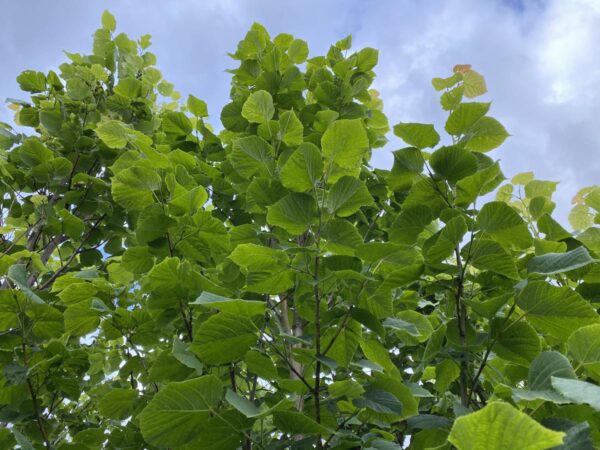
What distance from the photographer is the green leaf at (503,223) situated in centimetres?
120

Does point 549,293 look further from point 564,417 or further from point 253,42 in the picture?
point 253,42

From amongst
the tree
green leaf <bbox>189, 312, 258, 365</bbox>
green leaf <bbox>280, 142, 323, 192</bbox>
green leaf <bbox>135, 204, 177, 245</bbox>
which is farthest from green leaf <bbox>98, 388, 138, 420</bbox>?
green leaf <bbox>280, 142, 323, 192</bbox>

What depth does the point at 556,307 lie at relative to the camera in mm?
1110

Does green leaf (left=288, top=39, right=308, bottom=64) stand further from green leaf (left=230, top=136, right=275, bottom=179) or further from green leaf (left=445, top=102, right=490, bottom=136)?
green leaf (left=445, top=102, right=490, bottom=136)

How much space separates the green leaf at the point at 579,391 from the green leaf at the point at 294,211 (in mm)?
708

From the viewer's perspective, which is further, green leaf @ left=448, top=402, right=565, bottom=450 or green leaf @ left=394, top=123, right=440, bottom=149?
green leaf @ left=394, top=123, right=440, bottom=149

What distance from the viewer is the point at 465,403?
1210 millimetres

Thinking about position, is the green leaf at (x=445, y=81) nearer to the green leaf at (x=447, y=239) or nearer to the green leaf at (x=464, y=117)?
the green leaf at (x=464, y=117)

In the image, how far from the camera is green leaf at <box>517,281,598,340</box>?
1082 millimetres

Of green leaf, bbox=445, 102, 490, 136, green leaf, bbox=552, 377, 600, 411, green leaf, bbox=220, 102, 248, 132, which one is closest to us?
green leaf, bbox=552, 377, 600, 411

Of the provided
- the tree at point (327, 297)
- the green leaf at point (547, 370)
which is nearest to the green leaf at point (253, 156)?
the tree at point (327, 297)

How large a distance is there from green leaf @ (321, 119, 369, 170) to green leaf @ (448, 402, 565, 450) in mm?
860

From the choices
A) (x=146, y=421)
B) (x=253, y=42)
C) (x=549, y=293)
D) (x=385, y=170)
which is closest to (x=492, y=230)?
(x=549, y=293)

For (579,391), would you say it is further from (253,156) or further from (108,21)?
(108,21)
